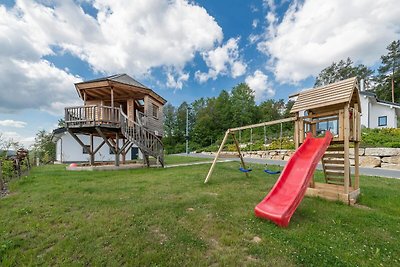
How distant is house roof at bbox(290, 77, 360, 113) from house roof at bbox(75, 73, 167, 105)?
29.6 ft

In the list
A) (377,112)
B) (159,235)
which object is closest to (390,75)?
(377,112)

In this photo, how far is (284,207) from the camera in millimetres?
3510

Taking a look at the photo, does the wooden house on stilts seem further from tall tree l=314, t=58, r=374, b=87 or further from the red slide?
tall tree l=314, t=58, r=374, b=87

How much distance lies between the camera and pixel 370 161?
10.8 meters

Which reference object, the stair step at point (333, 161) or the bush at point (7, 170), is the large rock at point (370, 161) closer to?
the stair step at point (333, 161)

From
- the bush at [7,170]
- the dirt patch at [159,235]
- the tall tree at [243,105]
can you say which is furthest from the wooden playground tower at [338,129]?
the tall tree at [243,105]

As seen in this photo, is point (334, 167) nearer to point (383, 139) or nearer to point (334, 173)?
point (334, 173)

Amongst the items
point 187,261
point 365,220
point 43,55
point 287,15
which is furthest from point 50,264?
point 287,15

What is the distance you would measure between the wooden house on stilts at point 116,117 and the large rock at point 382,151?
11.8m

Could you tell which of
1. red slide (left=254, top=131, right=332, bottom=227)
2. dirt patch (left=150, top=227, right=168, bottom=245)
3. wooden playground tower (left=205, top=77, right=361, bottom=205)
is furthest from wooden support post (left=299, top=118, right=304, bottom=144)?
dirt patch (left=150, top=227, right=168, bottom=245)

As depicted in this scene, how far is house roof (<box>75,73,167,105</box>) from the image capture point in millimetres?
10406

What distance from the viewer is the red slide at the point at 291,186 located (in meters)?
3.38

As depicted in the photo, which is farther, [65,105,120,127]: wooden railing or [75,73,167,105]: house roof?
[75,73,167,105]: house roof

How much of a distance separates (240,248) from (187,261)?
0.76 meters
